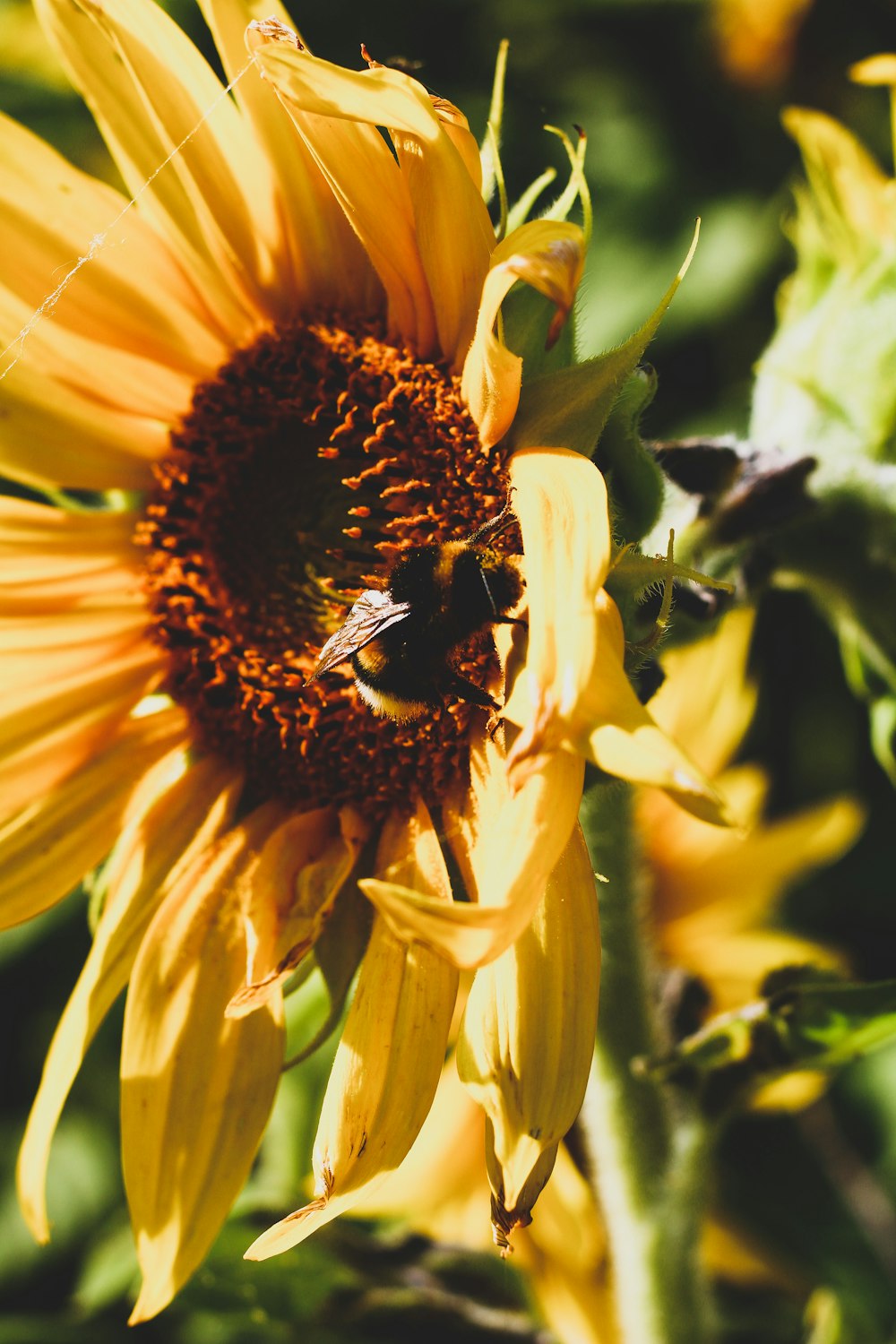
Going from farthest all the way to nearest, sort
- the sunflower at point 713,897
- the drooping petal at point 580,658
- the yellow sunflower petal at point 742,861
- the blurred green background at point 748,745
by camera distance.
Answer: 1. the yellow sunflower petal at point 742,861
2. the sunflower at point 713,897
3. the blurred green background at point 748,745
4. the drooping petal at point 580,658

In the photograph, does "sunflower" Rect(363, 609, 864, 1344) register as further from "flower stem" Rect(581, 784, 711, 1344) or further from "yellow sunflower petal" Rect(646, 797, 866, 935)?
"flower stem" Rect(581, 784, 711, 1344)

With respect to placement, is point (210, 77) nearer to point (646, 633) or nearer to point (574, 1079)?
point (646, 633)

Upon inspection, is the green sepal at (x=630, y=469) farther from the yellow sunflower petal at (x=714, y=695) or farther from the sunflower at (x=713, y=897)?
the yellow sunflower petal at (x=714, y=695)

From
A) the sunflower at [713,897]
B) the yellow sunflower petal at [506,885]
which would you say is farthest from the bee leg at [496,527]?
the sunflower at [713,897]

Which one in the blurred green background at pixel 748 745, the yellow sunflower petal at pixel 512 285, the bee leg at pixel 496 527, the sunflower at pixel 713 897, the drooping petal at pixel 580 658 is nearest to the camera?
the drooping petal at pixel 580 658

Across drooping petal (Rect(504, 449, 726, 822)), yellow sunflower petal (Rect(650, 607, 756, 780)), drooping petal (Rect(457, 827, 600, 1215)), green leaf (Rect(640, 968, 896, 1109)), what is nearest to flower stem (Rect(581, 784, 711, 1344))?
green leaf (Rect(640, 968, 896, 1109))

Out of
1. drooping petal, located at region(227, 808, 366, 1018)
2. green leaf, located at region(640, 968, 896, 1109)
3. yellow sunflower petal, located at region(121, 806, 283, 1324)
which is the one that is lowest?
green leaf, located at region(640, 968, 896, 1109)

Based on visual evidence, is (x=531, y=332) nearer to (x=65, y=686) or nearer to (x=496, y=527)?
(x=496, y=527)
